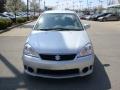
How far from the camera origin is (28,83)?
6.75 meters

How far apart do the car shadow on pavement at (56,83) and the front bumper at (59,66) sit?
9.0 inches

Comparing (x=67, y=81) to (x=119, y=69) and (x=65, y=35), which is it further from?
(x=119, y=69)

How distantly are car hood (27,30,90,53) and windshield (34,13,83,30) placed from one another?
462 mm

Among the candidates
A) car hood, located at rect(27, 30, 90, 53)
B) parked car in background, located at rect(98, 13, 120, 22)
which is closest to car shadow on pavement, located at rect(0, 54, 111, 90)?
car hood, located at rect(27, 30, 90, 53)

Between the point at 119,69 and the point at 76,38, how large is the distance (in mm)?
1727

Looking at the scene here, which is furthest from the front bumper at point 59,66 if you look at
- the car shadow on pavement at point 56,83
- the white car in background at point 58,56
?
the car shadow on pavement at point 56,83

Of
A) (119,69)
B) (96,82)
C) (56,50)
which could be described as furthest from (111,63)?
(56,50)

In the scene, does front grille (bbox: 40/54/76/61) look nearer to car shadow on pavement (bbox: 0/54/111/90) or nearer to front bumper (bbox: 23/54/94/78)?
front bumper (bbox: 23/54/94/78)

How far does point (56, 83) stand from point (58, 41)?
1.01 m

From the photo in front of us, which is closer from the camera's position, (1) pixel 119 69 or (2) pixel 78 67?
(2) pixel 78 67

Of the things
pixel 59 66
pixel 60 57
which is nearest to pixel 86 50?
pixel 60 57

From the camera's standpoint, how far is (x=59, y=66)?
644 centimetres

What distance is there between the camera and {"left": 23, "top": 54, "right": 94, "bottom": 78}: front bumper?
6.45 meters

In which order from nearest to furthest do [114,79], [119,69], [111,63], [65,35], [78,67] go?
[78,67]
[114,79]
[65,35]
[119,69]
[111,63]
